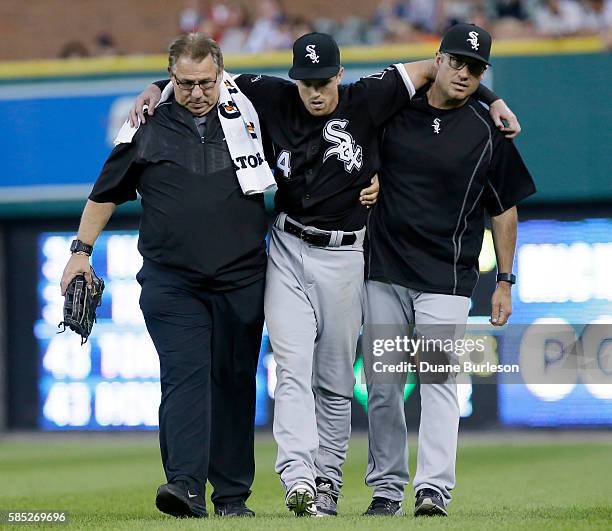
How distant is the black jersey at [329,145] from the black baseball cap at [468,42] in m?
0.30

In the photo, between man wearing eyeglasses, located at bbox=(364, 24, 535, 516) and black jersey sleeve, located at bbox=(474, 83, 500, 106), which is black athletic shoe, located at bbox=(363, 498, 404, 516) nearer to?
man wearing eyeglasses, located at bbox=(364, 24, 535, 516)

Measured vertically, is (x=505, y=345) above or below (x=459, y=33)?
below

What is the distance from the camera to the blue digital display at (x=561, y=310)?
11.1m

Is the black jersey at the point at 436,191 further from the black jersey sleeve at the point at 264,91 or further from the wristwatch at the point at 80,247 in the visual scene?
the wristwatch at the point at 80,247

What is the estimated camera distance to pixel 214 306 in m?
6.22

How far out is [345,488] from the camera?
8406 mm

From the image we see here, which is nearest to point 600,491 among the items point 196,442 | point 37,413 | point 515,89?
point 196,442

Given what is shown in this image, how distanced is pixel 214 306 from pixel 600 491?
2812 millimetres

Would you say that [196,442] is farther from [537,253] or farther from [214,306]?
[537,253]

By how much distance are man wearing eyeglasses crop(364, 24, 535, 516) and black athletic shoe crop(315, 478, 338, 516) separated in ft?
0.59

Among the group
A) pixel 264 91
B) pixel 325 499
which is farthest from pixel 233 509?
pixel 264 91

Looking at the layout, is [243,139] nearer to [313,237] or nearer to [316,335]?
[313,237]

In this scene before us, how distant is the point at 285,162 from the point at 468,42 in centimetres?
96

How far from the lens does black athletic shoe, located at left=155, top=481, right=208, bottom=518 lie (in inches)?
229
